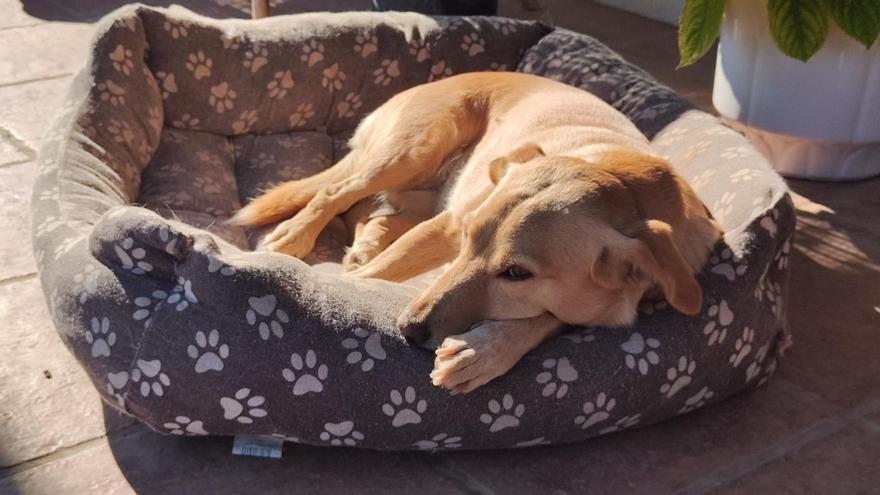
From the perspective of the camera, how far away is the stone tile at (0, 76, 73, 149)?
5004 millimetres

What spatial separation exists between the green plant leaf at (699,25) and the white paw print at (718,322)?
139 cm

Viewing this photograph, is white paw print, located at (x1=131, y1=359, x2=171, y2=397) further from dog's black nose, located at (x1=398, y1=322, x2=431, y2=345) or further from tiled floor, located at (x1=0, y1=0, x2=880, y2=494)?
dog's black nose, located at (x1=398, y1=322, x2=431, y2=345)

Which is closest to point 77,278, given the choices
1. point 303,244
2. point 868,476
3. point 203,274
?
point 203,274

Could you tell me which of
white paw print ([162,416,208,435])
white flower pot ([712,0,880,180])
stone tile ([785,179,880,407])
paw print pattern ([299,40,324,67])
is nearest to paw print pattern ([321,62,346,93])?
paw print pattern ([299,40,324,67])

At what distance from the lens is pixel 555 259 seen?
278 centimetres

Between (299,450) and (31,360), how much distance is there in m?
0.96

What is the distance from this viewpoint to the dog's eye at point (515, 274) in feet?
9.14

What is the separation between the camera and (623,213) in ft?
9.38

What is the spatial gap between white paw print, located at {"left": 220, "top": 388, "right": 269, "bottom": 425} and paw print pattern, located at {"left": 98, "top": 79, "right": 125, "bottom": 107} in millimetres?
1831

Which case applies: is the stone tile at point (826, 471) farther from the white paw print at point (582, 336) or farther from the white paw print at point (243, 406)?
the white paw print at point (243, 406)

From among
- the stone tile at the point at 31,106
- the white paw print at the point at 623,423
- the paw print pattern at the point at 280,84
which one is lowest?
the stone tile at the point at 31,106

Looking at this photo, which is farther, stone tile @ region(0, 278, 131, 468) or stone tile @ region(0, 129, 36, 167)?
stone tile @ region(0, 129, 36, 167)

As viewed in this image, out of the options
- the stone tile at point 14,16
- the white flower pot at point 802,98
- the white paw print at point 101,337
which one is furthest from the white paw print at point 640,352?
the stone tile at point 14,16

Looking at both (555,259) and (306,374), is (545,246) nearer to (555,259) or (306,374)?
(555,259)
